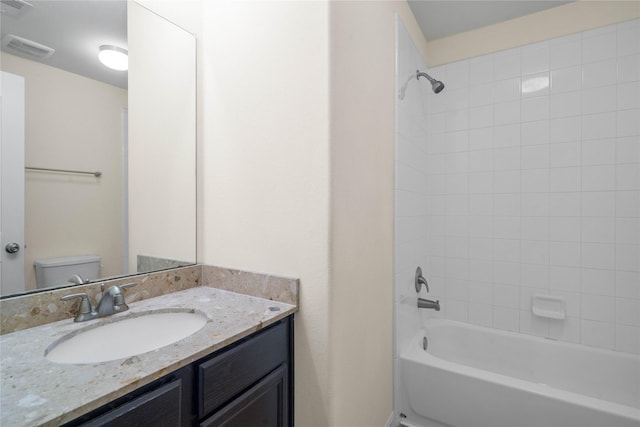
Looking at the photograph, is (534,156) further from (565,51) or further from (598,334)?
(598,334)

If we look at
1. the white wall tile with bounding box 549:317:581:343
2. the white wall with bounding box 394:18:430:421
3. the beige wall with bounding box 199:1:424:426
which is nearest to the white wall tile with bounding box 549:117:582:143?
the white wall with bounding box 394:18:430:421

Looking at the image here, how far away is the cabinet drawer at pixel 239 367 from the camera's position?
32.9 inches

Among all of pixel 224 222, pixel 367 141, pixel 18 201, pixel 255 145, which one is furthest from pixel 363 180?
pixel 18 201

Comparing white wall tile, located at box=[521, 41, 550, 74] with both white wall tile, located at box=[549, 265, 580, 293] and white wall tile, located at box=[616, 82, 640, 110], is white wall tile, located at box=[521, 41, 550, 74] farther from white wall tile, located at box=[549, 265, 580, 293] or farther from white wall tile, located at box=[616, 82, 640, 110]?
white wall tile, located at box=[549, 265, 580, 293]

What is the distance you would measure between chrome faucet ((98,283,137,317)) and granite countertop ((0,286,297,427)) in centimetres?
2

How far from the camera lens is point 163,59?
1420 millimetres

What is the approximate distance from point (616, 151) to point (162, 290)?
2.66 metres

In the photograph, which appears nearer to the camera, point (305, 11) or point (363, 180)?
point (305, 11)

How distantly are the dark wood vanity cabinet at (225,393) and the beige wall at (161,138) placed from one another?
66 cm

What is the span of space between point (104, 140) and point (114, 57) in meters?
0.35

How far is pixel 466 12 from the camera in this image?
6.77 feet

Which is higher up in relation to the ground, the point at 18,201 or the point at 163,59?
the point at 163,59

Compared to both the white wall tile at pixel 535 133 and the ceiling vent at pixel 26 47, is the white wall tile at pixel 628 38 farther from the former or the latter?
the ceiling vent at pixel 26 47

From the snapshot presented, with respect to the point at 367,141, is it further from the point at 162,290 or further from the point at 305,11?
the point at 162,290
